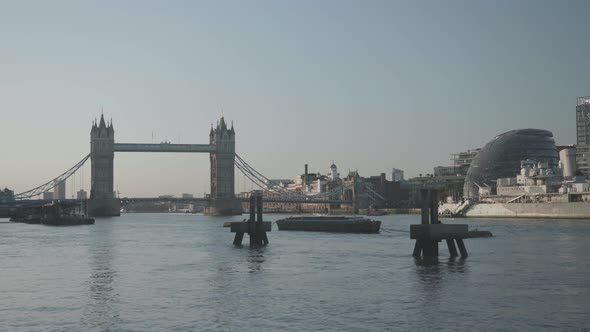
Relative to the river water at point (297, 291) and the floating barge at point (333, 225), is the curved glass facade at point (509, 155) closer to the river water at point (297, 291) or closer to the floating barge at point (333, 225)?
the floating barge at point (333, 225)

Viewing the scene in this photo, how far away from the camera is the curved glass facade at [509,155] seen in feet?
572

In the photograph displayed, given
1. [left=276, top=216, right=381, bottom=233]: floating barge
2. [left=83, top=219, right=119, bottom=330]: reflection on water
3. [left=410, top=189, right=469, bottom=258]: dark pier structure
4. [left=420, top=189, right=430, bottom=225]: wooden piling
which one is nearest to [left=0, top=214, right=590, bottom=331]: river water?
[left=83, top=219, right=119, bottom=330]: reflection on water

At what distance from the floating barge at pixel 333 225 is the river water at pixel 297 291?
1409 inches

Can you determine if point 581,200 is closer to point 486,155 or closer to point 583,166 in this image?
point 486,155

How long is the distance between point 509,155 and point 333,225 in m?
92.2

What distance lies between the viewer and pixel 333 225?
3752 inches

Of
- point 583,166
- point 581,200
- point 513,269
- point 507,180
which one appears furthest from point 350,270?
point 583,166

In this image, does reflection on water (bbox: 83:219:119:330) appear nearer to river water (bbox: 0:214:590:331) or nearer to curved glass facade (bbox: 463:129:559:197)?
river water (bbox: 0:214:590:331)

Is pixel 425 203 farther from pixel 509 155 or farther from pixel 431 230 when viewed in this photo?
pixel 509 155

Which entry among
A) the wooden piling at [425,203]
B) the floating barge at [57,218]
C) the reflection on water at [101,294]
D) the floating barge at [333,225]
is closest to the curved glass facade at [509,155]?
the floating barge at [333,225]

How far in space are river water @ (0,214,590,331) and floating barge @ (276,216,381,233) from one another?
35782 mm

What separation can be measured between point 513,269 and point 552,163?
144352 millimetres

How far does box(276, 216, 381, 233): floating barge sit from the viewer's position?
89500 mm

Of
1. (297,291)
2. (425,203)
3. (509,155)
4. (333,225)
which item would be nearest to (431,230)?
(425,203)
